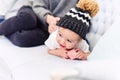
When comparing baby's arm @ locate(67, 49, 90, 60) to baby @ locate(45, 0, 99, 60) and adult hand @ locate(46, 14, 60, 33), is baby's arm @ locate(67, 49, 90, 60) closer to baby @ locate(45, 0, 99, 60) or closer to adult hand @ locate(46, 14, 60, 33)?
baby @ locate(45, 0, 99, 60)

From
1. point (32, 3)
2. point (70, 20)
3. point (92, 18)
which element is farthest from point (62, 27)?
point (32, 3)

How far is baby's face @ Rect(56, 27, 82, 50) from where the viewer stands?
957 millimetres

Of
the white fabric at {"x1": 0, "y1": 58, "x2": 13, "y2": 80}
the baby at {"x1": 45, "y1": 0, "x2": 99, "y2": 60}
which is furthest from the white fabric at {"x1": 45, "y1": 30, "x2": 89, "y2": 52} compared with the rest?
the white fabric at {"x1": 0, "y1": 58, "x2": 13, "y2": 80}

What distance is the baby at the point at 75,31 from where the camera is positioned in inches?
37.6

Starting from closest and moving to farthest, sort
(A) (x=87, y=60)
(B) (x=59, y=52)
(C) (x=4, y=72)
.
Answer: (A) (x=87, y=60) < (C) (x=4, y=72) < (B) (x=59, y=52)

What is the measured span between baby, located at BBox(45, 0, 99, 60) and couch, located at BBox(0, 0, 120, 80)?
4cm

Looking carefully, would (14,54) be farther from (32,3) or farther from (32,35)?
(32,3)

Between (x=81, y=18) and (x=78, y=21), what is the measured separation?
0.8 inches

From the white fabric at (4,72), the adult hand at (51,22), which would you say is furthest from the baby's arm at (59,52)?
the white fabric at (4,72)

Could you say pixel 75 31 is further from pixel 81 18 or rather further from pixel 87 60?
Result: pixel 87 60

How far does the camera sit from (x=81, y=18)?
0.96 meters

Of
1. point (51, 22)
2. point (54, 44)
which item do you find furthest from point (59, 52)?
point (51, 22)

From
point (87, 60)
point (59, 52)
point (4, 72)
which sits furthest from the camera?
point (59, 52)

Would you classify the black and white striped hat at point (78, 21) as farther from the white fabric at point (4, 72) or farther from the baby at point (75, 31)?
the white fabric at point (4, 72)
